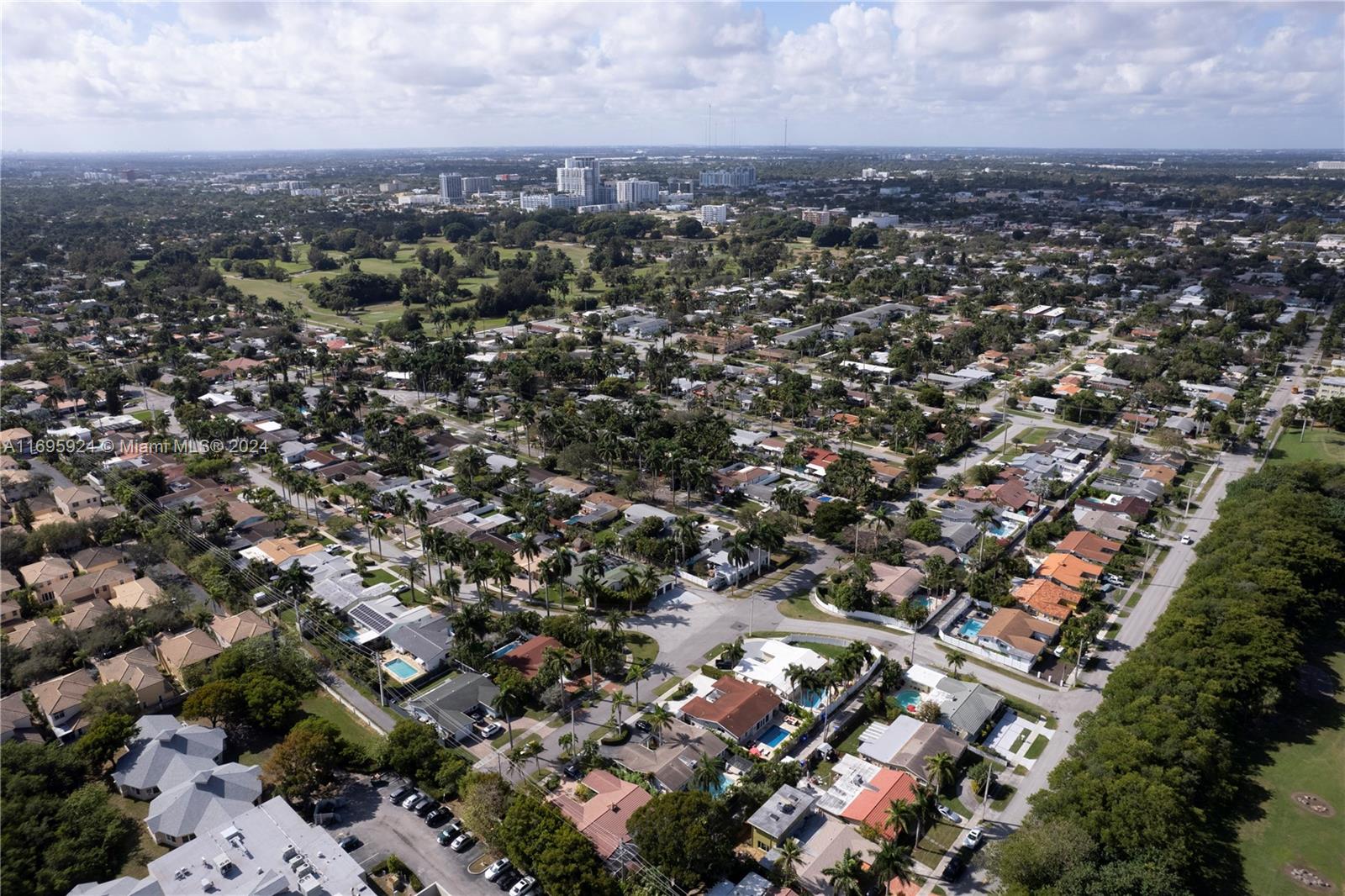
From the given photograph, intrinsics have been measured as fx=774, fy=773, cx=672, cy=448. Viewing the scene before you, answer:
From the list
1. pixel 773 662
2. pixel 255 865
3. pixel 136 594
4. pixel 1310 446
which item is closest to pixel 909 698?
pixel 773 662

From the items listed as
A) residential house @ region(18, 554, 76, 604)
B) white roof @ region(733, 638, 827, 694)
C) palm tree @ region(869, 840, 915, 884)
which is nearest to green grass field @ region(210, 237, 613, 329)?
residential house @ region(18, 554, 76, 604)

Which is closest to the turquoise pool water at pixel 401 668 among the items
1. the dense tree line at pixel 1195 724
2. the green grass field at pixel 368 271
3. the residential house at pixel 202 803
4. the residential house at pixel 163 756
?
the residential house at pixel 163 756

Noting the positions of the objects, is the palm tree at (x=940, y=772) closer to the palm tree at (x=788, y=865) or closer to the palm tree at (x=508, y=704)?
the palm tree at (x=788, y=865)

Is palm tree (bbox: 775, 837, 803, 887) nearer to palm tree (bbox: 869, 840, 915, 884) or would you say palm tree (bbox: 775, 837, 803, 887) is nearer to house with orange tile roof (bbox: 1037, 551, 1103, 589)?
palm tree (bbox: 869, 840, 915, 884)

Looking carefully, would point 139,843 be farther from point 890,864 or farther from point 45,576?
point 890,864

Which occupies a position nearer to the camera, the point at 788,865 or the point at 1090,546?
the point at 788,865

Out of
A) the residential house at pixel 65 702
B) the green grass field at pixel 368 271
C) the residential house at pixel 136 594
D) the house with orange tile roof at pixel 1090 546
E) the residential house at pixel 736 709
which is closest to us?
the residential house at pixel 65 702

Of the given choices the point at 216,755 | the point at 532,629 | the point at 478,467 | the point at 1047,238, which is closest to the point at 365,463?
the point at 478,467

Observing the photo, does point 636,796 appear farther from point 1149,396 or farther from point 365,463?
point 1149,396
